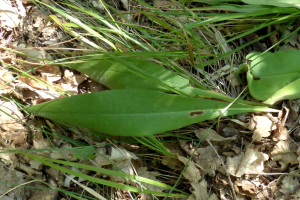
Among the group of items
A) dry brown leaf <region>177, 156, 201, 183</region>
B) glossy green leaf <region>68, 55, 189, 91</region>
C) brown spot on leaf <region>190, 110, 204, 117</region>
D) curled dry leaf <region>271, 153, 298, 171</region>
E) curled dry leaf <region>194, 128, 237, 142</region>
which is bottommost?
dry brown leaf <region>177, 156, 201, 183</region>

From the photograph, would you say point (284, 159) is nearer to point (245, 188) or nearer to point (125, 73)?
point (245, 188)

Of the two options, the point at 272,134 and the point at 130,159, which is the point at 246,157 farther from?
the point at 130,159

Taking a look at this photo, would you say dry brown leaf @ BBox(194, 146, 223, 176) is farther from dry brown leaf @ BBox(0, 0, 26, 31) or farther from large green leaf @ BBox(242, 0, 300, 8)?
dry brown leaf @ BBox(0, 0, 26, 31)

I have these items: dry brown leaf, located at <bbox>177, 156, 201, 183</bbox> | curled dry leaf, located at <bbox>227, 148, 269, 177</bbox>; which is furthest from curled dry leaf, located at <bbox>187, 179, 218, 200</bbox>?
curled dry leaf, located at <bbox>227, 148, 269, 177</bbox>

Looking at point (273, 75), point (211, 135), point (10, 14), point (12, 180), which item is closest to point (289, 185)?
point (211, 135)

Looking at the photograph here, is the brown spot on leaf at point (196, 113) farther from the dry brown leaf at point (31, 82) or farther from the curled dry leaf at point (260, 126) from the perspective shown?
the dry brown leaf at point (31, 82)

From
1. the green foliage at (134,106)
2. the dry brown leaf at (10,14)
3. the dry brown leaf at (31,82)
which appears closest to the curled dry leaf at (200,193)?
the green foliage at (134,106)

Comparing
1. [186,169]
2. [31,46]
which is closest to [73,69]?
[31,46]
